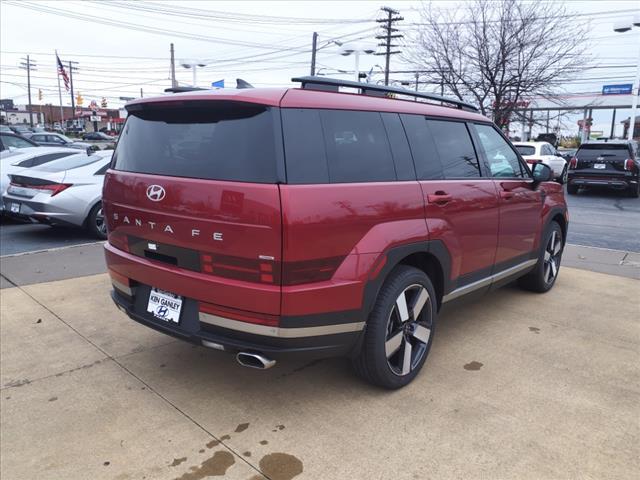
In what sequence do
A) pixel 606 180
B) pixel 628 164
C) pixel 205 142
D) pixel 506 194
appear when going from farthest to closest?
pixel 606 180 → pixel 628 164 → pixel 506 194 → pixel 205 142

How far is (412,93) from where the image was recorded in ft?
12.1

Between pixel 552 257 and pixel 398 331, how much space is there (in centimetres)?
300

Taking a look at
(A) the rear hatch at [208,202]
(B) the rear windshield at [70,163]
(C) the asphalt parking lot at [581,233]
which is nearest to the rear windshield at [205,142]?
(A) the rear hatch at [208,202]

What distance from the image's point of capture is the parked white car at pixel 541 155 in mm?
15992

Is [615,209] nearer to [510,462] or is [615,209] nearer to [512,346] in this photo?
[512,346]

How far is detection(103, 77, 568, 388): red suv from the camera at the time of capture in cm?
261

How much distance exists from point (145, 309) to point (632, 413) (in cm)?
299

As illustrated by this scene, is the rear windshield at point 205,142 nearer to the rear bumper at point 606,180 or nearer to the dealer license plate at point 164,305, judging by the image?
the dealer license plate at point 164,305

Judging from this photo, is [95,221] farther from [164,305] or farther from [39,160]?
[164,305]

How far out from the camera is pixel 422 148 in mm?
3467

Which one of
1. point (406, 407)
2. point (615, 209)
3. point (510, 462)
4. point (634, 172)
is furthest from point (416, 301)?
point (634, 172)

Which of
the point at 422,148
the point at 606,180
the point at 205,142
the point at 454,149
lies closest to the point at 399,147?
the point at 422,148

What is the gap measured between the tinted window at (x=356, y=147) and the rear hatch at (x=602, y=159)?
46.4ft

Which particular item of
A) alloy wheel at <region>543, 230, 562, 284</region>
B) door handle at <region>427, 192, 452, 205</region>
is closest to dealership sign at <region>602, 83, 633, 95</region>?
alloy wheel at <region>543, 230, 562, 284</region>
